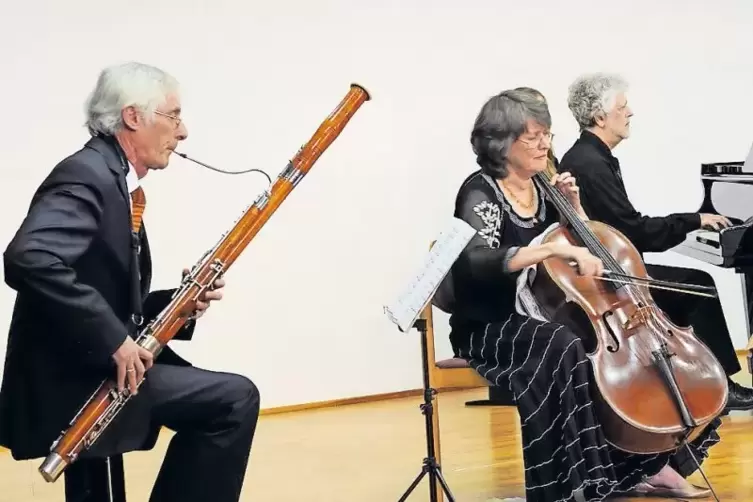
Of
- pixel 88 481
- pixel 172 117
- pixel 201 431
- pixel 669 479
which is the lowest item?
pixel 669 479

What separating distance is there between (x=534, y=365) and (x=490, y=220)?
0.44 metres

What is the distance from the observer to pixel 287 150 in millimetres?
4621

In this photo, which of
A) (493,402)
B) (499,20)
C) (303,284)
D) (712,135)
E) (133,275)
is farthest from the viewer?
(712,135)

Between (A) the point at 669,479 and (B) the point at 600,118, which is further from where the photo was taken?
(B) the point at 600,118

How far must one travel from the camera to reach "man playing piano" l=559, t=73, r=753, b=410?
3668 millimetres

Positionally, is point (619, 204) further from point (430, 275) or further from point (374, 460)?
point (430, 275)

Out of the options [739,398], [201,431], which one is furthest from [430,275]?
[739,398]

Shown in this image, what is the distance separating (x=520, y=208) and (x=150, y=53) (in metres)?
2.14

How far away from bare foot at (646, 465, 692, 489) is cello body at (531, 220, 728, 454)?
0.98 ft

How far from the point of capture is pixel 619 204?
3.66 m

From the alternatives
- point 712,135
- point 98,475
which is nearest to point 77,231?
point 98,475

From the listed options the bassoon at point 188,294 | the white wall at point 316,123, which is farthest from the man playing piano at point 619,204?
the bassoon at point 188,294

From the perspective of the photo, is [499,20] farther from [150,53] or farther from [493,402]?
[493,402]

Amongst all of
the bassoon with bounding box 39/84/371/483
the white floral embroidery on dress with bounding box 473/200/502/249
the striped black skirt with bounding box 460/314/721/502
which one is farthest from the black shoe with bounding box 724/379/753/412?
the bassoon with bounding box 39/84/371/483
